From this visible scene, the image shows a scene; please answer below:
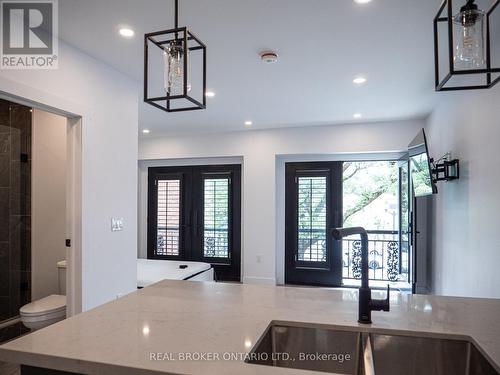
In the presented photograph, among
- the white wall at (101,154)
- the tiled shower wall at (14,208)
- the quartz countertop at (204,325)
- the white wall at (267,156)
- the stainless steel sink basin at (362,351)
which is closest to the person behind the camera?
the quartz countertop at (204,325)

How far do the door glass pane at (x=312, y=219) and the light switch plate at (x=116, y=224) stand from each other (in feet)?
10.9

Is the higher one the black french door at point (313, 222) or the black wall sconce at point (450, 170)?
the black wall sconce at point (450, 170)

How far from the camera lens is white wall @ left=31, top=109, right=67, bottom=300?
12.5 ft

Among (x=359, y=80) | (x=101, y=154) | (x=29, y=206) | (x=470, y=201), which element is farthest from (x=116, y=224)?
(x=470, y=201)

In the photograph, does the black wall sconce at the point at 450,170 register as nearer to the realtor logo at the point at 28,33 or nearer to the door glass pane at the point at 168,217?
the realtor logo at the point at 28,33

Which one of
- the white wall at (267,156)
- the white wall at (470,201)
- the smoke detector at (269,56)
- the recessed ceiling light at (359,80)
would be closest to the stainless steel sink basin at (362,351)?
the white wall at (470,201)

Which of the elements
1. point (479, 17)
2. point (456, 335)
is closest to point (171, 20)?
point (479, 17)

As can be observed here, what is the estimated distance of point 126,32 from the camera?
237cm

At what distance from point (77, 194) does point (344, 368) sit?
2355 millimetres

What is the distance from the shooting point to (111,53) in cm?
271

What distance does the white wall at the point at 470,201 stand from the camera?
7.64 ft

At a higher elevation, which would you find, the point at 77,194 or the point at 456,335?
the point at 77,194

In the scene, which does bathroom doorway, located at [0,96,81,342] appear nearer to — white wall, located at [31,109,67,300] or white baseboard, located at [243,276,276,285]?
white wall, located at [31,109,67,300]

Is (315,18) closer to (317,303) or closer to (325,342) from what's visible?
(317,303)
